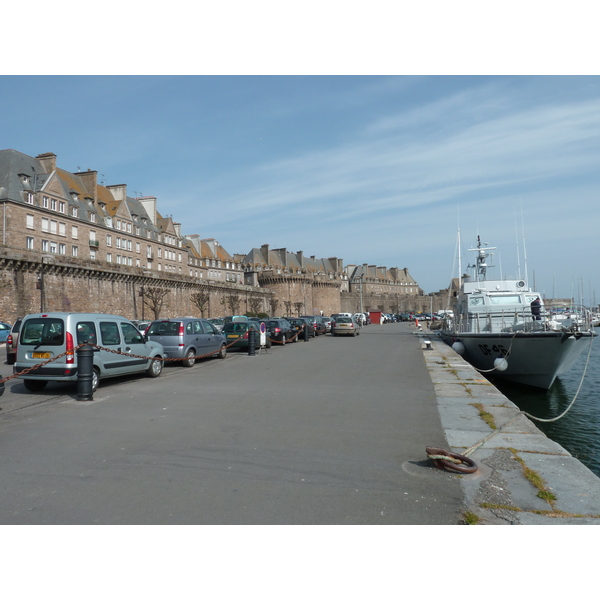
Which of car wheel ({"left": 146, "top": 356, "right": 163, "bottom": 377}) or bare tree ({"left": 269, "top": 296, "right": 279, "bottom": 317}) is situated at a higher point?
bare tree ({"left": 269, "top": 296, "right": 279, "bottom": 317})

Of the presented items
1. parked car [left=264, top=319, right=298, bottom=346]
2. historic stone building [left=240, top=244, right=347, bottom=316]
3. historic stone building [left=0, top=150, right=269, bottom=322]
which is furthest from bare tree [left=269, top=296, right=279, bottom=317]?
parked car [left=264, top=319, right=298, bottom=346]

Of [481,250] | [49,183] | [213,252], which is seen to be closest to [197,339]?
[481,250]

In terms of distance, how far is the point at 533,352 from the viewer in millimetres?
15742

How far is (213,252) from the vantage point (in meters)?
84.3

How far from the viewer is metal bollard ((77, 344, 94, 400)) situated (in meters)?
8.84

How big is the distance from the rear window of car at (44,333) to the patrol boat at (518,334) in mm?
12882

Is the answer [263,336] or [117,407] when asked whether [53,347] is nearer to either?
[117,407]

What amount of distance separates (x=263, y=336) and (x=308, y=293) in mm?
71180

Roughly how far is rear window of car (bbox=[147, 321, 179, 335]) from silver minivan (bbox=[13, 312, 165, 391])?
3.69 m

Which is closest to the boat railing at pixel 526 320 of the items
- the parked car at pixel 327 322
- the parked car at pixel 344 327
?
the parked car at pixel 344 327

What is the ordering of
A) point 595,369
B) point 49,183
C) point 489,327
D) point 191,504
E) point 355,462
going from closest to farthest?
1. point 191,504
2. point 355,462
3. point 489,327
4. point 595,369
5. point 49,183

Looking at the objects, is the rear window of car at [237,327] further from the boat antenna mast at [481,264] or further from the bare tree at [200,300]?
the bare tree at [200,300]

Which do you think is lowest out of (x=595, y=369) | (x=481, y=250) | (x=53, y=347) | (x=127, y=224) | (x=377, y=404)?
(x=595, y=369)

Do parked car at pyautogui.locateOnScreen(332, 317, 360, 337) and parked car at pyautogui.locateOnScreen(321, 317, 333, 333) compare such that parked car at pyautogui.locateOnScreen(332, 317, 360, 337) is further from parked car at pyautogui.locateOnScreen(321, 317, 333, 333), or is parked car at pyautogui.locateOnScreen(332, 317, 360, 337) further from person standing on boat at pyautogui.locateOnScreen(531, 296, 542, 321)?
person standing on boat at pyautogui.locateOnScreen(531, 296, 542, 321)
